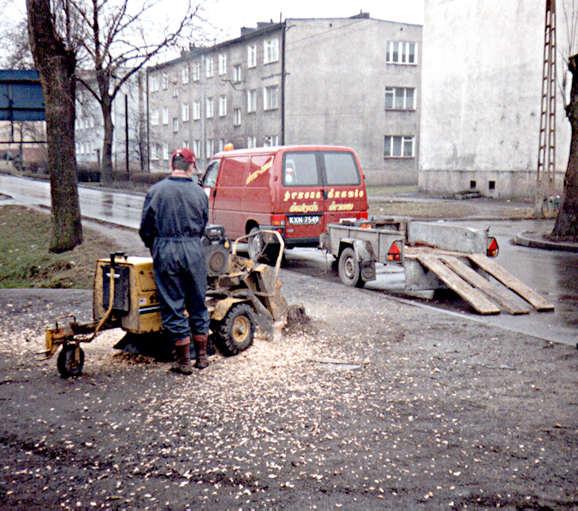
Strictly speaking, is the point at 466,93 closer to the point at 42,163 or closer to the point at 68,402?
the point at 68,402

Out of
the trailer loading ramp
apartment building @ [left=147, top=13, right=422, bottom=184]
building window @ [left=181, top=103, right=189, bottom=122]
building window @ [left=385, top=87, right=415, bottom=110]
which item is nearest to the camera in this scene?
the trailer loading ramp

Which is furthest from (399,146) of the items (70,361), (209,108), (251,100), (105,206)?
(70,361)

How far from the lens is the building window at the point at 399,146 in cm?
4797

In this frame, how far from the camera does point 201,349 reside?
6.28 meters

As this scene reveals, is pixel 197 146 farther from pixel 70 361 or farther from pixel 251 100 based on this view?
pixel 70 361

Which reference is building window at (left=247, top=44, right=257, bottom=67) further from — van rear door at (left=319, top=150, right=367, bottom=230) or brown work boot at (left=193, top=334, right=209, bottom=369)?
brown work boot at (left=193, top=334, right=209, bottom=369)

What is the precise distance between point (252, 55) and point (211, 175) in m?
37.7

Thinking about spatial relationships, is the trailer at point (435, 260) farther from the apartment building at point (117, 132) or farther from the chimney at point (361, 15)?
the apartment building at point (117, 132)

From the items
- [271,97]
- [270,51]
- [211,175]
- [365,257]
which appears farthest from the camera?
[271,97]

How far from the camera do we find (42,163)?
210ft

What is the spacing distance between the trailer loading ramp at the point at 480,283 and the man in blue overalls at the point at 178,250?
14.0 feet

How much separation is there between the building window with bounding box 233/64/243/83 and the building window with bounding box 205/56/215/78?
346 centimetres

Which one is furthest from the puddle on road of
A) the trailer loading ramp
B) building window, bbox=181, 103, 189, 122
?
building window, bbox=181, 103, 189, 122

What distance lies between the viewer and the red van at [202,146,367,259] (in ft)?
41.5
